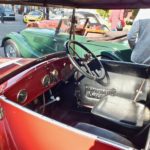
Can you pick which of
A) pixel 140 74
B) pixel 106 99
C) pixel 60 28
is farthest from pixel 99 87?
pixel 60 28

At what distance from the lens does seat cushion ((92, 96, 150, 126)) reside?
2611 mm

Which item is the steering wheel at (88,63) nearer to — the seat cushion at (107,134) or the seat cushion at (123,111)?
the seat cushion at (123,111)

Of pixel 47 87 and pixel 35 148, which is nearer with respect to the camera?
pixel 35 148

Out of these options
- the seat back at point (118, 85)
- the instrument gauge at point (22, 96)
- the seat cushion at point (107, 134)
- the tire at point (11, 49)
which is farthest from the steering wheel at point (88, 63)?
the tire at point (11, 49)

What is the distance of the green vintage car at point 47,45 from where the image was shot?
546 centimetres

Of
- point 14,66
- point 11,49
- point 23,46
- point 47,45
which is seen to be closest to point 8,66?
point 14,66

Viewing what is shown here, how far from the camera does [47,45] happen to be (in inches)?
235

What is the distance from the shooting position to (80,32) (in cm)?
624

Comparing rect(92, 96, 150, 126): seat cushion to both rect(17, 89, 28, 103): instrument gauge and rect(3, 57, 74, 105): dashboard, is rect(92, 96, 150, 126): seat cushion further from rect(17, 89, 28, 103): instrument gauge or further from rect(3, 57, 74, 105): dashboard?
rect(17, 89, 28, 103): instrument gauge

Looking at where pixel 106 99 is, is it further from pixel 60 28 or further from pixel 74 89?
pixel 60 28

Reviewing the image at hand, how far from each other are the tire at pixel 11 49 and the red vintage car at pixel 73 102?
367 centimetres

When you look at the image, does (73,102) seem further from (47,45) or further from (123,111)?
(47,45)

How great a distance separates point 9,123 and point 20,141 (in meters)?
0.15

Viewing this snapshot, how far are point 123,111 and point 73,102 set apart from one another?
0.66 metres
